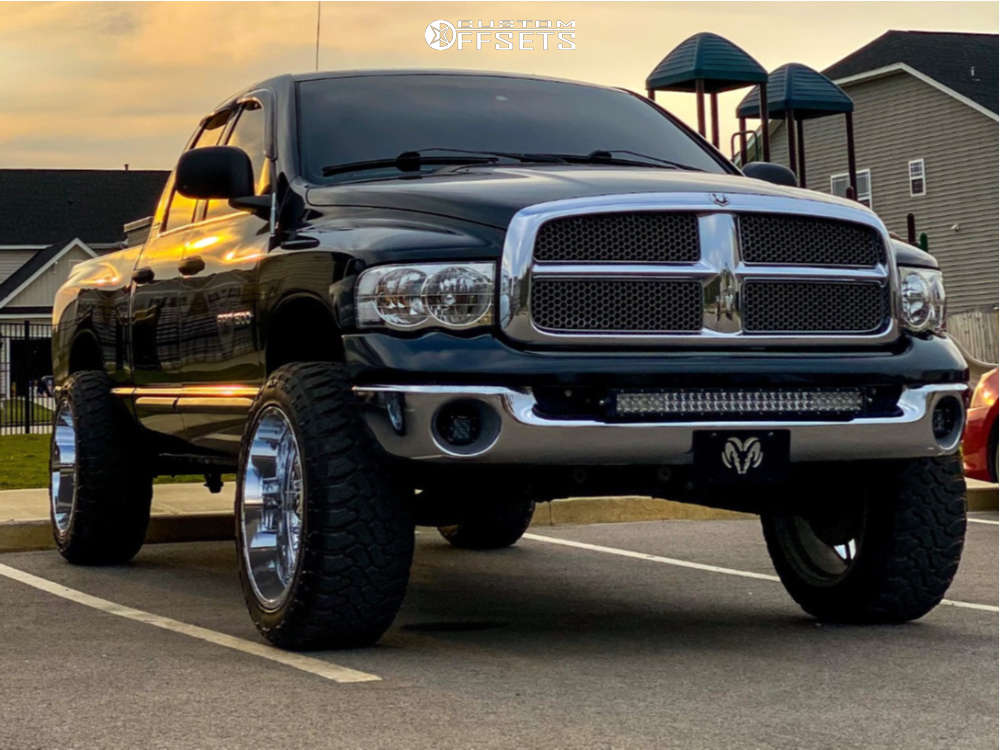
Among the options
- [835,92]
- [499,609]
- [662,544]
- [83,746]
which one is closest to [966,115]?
[835,92]

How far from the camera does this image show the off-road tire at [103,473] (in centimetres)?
942

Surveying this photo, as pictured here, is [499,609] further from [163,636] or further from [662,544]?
[662,544]

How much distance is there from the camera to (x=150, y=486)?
9750 millimetres

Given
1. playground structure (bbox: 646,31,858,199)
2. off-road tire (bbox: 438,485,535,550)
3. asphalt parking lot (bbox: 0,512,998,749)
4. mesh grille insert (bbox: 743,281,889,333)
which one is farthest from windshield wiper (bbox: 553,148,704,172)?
playground structure (bbox: 646,31,858,199)

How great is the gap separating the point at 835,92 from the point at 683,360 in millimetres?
30547

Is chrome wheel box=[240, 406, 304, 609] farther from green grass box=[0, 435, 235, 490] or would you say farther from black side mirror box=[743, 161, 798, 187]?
green grass box=[0, 435, 235, 490]

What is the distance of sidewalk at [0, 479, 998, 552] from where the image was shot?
34.5 ft

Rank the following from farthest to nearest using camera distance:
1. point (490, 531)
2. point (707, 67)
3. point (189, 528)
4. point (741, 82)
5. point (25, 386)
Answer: point (741, 82), point (707, 67), point (25, 386), point (189, 528), point (490, 531)

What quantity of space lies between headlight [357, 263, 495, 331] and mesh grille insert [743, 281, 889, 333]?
0.92m

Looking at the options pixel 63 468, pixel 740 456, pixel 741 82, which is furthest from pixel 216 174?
pixel 741 82

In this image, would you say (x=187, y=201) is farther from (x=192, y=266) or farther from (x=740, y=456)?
(x=740, y=456)

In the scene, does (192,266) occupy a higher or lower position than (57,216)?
lower

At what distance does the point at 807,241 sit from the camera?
6547mm

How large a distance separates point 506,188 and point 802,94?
29701 mm
